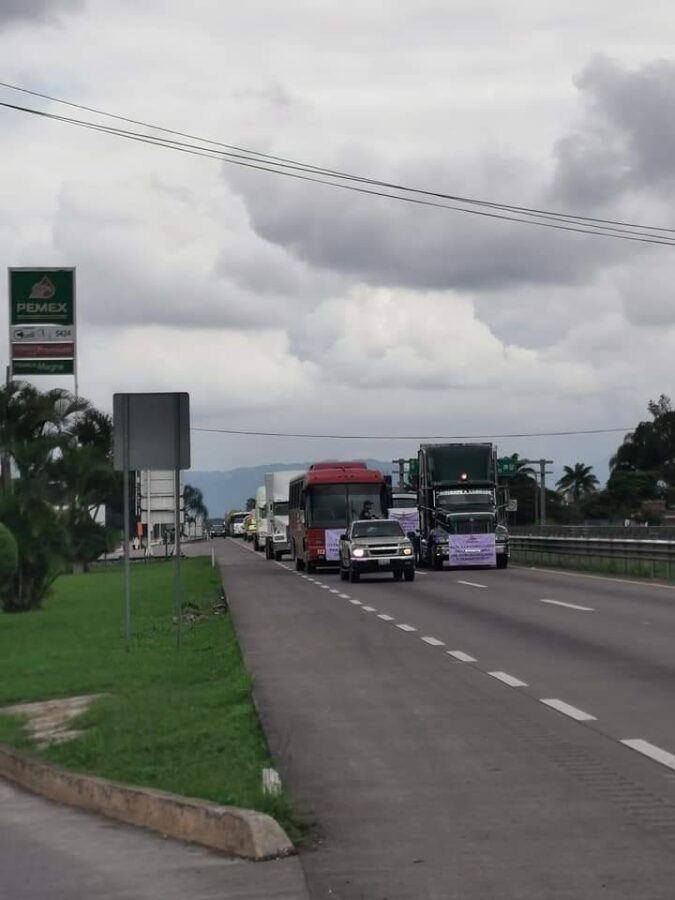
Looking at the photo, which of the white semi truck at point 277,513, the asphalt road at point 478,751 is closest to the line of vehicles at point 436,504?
the white semi truck at point 277,513

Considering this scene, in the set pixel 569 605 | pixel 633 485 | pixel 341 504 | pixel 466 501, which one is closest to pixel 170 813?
pixel 569 605

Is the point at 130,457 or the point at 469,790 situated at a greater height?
the point at 130,457

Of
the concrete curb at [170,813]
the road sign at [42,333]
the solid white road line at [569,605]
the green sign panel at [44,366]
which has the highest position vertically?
the road sign at [42,333]

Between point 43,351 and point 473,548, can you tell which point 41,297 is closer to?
point 43,351

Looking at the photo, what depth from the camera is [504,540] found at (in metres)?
47.6

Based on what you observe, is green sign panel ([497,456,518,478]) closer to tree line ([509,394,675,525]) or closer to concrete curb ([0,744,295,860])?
tree line ([509,394,675,525])

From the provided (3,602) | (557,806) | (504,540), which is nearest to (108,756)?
(557,806)

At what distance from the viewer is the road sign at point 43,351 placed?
38.5 metres

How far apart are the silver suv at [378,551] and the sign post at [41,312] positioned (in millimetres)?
8543

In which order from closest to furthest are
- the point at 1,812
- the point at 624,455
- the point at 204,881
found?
the point at 204,881 < the point at 1,812 < the point at 624,455

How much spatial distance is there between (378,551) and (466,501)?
862cm

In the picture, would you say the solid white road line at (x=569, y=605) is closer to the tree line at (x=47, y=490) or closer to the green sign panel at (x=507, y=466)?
the tree line at (x=47, y=490)

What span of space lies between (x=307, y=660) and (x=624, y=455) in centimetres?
12344

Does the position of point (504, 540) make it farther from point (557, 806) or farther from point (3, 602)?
point (557, 806)
